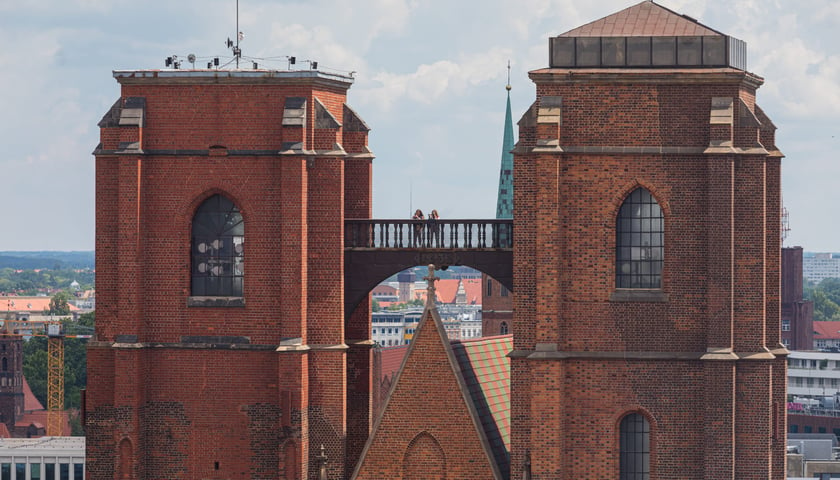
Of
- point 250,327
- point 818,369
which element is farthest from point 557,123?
point 818,369

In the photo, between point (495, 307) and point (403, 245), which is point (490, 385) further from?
point (495, 307)

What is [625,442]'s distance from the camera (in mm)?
48469

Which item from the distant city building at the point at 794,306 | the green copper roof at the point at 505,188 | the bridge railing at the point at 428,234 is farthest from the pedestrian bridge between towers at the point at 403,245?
the distant city building at the point at 794,306

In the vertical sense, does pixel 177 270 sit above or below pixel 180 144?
below

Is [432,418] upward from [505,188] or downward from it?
downward

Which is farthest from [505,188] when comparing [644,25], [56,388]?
[56,388]

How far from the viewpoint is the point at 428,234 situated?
5244 cm

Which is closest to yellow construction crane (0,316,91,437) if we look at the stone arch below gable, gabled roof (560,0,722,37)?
the stone arch below gable

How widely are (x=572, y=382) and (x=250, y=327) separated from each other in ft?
32.4

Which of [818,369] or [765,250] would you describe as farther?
[818,369]

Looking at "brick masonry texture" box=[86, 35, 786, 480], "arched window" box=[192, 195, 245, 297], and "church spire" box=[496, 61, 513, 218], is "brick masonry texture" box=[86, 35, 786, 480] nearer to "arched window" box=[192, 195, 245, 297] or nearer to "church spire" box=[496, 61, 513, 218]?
"arched window" box=[192, 195, 245, 297]

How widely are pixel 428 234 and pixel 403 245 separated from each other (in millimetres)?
861

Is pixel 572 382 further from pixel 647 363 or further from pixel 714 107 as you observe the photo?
pixel 714 107

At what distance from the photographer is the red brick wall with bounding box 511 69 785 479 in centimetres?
4738
